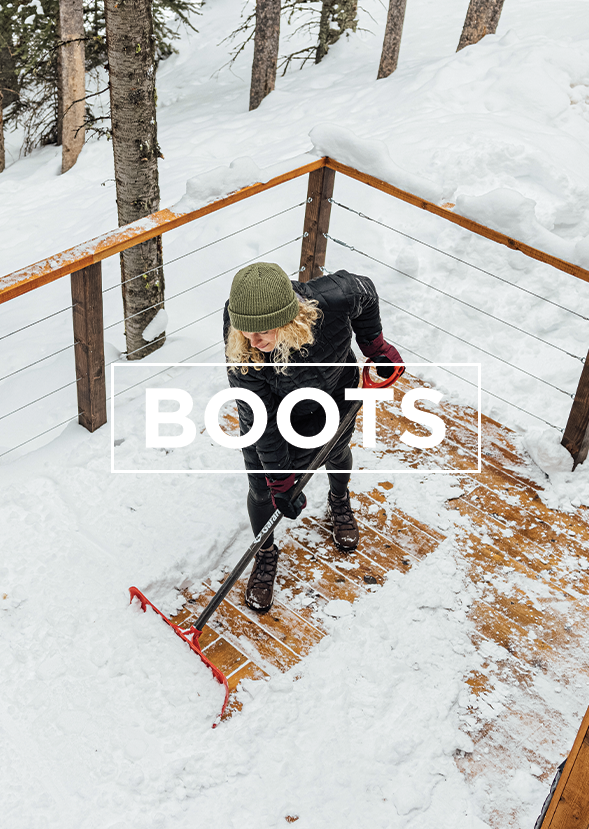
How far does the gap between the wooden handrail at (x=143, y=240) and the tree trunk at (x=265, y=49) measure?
818cm

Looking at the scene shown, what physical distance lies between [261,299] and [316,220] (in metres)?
2.03

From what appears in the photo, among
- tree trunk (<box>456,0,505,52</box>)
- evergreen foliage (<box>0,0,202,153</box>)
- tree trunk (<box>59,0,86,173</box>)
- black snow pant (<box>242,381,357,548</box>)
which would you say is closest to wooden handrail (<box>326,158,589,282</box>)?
black snow pant (<box>242,381,357,548</box>)

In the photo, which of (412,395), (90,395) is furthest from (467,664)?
(90,395)

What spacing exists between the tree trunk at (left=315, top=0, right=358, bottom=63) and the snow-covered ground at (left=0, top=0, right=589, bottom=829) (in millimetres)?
6720

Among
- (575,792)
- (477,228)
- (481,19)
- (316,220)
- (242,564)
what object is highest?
(477,228)

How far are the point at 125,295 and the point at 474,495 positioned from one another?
2.74 m

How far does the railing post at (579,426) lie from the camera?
3.60 m

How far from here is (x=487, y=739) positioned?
2.60 metres

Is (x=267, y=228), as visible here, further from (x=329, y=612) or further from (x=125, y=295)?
(x=329, y=612)

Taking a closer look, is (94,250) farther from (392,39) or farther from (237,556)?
(392,39)

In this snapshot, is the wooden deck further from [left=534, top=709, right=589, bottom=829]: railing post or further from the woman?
[left=534, top=709, right=589, bottom=829]: railing post

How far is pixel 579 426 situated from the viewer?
12.1ft

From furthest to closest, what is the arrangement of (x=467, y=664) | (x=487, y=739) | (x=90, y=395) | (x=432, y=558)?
(x=90, y=395) → (x=432, y=558) → (x=467, y=664) → (x=487, y=739)

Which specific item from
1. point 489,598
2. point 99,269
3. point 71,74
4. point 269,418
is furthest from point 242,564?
point 71,74
